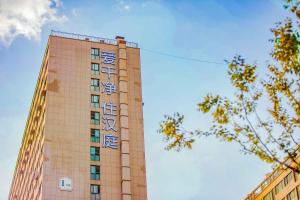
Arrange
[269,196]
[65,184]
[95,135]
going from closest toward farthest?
[65,184], [95,135], [269,196]

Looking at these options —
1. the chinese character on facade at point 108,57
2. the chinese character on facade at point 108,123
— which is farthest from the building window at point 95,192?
the chinese character on facade at point 108,57

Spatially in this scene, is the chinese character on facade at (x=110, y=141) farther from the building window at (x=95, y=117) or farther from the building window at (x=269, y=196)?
the building window at (x=269, y=196)

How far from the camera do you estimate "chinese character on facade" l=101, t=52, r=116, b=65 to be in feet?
170

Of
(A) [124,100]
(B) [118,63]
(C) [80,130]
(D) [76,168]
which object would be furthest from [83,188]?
(B) [118,63]

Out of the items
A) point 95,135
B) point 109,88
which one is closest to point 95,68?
point 109,88

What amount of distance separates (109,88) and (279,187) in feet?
59.9

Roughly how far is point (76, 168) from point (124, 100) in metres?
7.44

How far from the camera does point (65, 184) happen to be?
45500 mm

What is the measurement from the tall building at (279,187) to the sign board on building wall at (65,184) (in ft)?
57.3

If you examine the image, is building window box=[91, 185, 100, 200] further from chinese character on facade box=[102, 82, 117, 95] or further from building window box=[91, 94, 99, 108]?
chinese character on facade box=[102, 82, 117, 95]

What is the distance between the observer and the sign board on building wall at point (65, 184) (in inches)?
1784

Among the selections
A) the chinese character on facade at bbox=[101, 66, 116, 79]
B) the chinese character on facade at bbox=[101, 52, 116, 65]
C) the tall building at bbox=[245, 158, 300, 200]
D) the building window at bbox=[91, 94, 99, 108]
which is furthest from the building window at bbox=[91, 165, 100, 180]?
the tall building at bbox=[245, 158, 300, 200]

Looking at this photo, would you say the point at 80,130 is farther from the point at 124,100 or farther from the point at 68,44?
→ the point at 68,44

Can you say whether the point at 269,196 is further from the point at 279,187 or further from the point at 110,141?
the point at 110,141
